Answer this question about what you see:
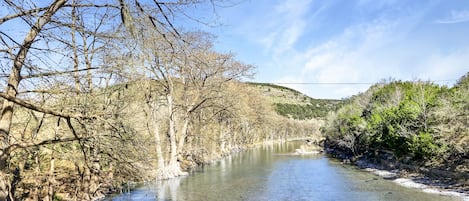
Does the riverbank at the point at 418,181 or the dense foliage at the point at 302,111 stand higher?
the dense foliage at the point at 302,111

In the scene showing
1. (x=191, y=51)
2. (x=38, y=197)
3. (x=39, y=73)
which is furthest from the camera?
(x=38, y=197)

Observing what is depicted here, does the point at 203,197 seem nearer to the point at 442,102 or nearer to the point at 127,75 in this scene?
the point at 127,75

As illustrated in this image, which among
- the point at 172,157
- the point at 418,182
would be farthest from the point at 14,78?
the point at 418,182

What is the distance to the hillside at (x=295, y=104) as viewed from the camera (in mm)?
133500

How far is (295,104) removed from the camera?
153375 mm

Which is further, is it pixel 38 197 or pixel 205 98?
pixel 205 98

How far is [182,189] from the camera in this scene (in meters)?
18.2

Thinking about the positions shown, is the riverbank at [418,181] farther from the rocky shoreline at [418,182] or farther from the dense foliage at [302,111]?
the dense foliage at [302,111]

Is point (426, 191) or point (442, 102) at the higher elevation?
point (442, 102)

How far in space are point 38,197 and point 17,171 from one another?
7.96ft

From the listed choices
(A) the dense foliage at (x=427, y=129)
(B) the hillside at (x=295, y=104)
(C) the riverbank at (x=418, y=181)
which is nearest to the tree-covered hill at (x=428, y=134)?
(A) the dense foliage at (x=427, y=129)

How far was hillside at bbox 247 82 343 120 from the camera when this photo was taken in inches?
5256

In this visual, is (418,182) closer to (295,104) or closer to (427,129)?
(427,129)

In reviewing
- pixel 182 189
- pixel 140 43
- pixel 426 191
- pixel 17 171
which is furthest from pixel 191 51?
pixel 426 191
